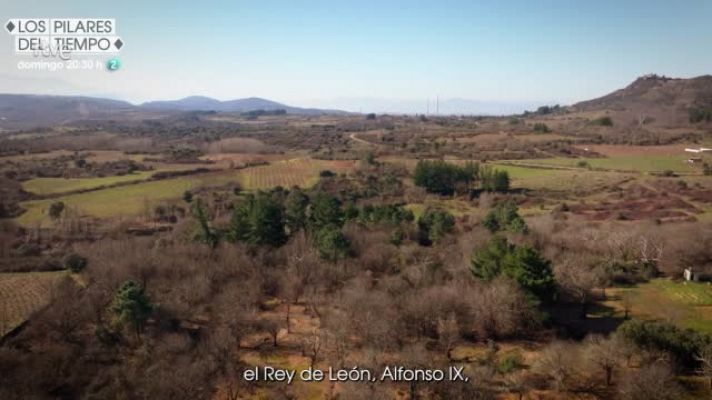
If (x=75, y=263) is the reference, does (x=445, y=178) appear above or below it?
above

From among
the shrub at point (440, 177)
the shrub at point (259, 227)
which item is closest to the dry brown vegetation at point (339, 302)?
the shrub at point (259, 227)

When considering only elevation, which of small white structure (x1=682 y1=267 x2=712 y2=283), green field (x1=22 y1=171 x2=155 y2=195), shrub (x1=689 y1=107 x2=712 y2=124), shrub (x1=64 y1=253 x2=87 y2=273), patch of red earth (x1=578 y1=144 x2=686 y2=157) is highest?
shrub (x1=689 y1=107 x2=712 y2=124)

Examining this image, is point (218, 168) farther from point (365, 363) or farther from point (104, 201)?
point (365, 363)

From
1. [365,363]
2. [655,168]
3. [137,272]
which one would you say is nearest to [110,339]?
[137,272]

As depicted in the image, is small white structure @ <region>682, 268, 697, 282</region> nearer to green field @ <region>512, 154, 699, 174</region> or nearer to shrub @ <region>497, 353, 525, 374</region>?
shrub @ <region>497, 353, 525, 374</region>

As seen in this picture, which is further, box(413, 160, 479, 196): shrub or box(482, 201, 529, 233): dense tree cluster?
box(413, 160, 479, 196): shrub

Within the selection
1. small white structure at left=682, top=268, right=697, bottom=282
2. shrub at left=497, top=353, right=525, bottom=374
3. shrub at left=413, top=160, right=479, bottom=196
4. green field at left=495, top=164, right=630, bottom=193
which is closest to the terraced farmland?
shrub at left=497, top=353, right=525, bottom=374

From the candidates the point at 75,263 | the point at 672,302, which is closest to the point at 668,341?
the point at 672,302

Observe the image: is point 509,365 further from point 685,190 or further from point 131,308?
point 685,190
